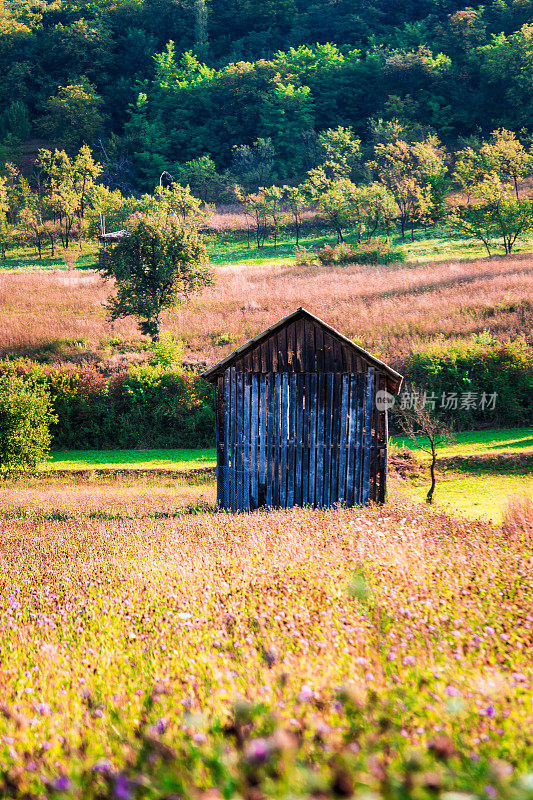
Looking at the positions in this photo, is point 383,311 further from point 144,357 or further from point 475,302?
point 144,357

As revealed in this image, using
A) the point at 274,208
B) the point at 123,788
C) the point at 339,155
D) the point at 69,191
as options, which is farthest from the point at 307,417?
the point at 339,155

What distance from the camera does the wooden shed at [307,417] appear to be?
578 inches

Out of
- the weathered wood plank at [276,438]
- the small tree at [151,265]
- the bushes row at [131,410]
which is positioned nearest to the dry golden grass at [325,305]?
the small tree at [151,265]

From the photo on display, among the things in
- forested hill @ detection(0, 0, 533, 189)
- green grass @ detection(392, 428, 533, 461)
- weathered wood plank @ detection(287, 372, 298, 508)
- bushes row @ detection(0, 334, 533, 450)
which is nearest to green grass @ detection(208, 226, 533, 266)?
bushes row @ detection(0, 334, 533, 450)

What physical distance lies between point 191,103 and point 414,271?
220 ft

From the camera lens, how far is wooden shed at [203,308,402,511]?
578 inches

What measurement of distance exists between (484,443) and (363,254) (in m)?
28.8

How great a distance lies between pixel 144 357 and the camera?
28.9 meters

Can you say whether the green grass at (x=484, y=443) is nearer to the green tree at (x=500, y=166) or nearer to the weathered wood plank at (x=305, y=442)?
the weathered wood plank at (x=305, y=442)

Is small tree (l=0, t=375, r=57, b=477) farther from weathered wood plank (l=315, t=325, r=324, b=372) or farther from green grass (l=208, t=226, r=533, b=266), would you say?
green grass (l=208, t=226, r=533, b=266)

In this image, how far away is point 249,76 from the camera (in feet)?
298

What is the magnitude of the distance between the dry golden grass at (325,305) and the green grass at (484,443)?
4.95 m

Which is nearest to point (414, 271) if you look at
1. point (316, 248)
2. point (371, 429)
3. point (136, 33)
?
point (316, 248)

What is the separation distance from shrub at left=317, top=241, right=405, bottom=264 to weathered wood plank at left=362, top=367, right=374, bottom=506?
33707mm
